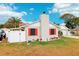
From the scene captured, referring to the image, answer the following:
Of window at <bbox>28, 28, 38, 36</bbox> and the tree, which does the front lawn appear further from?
the tree

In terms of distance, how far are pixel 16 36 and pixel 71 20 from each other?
168 cm

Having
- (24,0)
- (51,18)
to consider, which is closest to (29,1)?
(24,0)

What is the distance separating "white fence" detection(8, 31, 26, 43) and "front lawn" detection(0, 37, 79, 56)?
127 millimetres

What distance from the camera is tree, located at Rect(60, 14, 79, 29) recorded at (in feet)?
30.3

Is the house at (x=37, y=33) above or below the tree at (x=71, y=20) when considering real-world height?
below

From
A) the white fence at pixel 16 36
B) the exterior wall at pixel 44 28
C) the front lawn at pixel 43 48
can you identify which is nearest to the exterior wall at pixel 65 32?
the front lawn at pixel 43 48

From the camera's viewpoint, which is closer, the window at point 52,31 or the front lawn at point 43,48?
the front lawn at point 43,48

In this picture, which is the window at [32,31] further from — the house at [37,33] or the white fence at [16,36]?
the white fence at [16,36]

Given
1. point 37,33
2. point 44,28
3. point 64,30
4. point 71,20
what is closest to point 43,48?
point 37,33

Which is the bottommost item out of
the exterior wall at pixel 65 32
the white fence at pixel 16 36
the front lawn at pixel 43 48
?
the front lawn at pixel 43 48

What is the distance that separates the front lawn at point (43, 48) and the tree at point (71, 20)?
41 cm

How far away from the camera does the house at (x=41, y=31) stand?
371 inches

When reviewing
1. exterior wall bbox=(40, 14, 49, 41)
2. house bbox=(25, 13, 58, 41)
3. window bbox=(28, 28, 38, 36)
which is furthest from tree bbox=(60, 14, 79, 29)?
window bbox=(28, 28, 38, 36)

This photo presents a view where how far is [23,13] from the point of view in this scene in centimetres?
917
